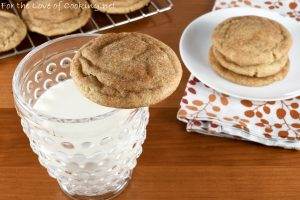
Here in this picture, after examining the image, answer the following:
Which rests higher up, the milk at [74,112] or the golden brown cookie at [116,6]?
the milk at [74,112]

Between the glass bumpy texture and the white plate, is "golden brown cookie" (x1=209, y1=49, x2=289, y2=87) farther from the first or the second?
the glass bumpy texture

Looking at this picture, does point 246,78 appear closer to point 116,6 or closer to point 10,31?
point 116,6

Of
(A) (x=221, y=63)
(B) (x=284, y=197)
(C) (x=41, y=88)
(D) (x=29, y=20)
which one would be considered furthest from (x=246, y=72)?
(D) (x=29, y=20)

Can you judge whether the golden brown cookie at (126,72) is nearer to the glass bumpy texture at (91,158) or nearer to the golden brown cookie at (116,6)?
the glass bumpy texture at (91,158)

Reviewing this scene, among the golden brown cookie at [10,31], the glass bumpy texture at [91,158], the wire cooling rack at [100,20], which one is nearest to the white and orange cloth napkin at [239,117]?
the glass bumpy texture at [91,158]

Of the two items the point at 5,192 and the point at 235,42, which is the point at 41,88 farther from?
the point at 235,42

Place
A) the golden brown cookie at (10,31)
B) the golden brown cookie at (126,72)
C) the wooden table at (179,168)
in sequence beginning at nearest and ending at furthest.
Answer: the golden brown cookie at (126,72)
the wooden table at (179,168)
the golden brown cookie at (10,31)

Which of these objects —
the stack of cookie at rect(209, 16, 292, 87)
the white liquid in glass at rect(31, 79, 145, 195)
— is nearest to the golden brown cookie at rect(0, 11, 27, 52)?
the white liquid in glass at rect(31, 79, 145, 195)
